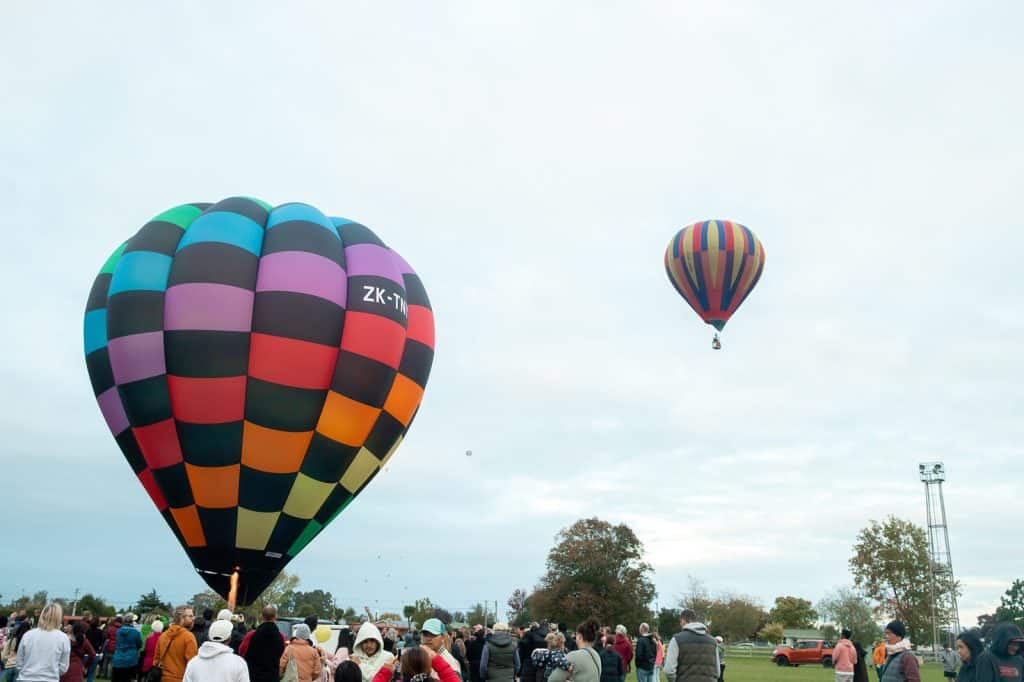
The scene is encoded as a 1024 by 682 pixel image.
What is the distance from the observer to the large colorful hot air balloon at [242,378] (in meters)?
16.0

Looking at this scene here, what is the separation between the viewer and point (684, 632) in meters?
8.70

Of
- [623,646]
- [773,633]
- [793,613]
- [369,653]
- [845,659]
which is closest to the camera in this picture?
[369,653]

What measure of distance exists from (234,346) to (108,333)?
8.71 ft

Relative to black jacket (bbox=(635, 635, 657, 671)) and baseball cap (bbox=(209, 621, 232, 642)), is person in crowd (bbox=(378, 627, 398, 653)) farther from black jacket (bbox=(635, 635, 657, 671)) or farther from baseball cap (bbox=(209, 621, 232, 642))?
black jacket (bbox=(635, 635, 657, 671))

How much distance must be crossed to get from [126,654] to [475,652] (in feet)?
15.4

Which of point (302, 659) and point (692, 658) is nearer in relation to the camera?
point (302, 659)

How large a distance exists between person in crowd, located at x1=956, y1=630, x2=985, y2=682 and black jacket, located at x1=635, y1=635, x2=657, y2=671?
20.5 feet

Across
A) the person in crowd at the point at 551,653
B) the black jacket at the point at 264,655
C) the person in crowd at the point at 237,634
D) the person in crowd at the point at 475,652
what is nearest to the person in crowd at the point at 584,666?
the person in crowd at the point at 551,653

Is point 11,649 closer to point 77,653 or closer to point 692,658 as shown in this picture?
point 77,653

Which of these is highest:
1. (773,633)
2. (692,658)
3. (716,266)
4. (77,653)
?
(716,266)

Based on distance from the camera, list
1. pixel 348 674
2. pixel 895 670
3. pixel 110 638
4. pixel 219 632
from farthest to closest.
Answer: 1. pixel 110 638
2. pixel 895 670
3. pixel 219 632
4. pixel 348 674

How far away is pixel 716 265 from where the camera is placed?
93.0 ft

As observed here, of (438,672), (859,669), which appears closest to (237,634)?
(438,672)

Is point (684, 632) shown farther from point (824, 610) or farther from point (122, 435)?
point (824, 610)
